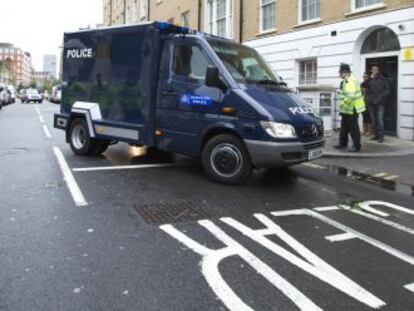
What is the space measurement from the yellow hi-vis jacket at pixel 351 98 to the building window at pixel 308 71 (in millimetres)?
5535

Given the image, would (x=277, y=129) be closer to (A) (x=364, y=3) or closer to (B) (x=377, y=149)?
(B) (x=377, y=149)

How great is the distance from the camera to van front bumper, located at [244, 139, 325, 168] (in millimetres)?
7656

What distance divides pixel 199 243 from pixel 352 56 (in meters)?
11.6

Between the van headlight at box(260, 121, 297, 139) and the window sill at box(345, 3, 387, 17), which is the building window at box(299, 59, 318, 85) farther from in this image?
the van headlight at box(260, 121, 297, 139)

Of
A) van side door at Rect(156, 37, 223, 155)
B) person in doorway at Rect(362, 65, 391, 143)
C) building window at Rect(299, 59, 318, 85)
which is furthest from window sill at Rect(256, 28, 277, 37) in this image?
van side door at Rect(156, 37, 223, 155)

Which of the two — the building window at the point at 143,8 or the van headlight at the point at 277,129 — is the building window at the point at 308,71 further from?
the building window at the point at 143,8

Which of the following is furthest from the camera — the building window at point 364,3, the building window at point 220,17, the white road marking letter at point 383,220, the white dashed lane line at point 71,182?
the building window at point 220,17

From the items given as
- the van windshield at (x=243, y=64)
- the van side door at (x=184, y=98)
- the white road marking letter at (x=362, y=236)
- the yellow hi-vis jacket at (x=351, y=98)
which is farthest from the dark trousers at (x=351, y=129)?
the white road marking letter at (x=362, y=236)

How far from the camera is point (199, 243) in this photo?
525cm

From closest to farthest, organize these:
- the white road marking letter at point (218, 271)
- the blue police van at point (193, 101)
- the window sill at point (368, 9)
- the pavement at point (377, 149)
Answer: the white road marking letter at point (218, 271) < the blue police van at point (193, 101) < the pavement at point (377, 149) < the window sill at point (368, 9)

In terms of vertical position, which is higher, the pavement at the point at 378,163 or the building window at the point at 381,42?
the building window at the point at 381,42

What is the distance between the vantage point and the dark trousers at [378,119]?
13.4 m

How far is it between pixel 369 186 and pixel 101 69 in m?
5.21

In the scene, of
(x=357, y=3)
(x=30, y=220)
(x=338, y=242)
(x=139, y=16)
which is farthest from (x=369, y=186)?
(x=139, y=16)
